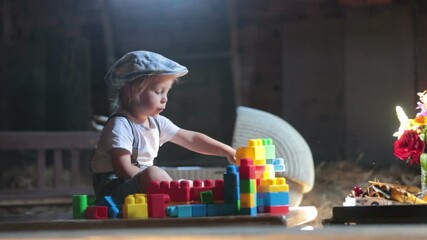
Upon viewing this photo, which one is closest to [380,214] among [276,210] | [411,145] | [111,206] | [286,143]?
[276,210]

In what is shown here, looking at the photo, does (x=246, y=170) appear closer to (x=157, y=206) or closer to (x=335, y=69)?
(x=157, y=206)

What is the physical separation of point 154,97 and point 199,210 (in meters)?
0.28

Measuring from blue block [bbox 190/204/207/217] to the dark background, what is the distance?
3.58 feet

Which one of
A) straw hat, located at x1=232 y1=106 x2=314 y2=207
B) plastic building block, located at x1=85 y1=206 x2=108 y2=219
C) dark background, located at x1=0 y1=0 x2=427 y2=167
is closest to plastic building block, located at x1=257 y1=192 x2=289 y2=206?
plastic building block, located at x1=85 y1=206 x2=108 y2=219

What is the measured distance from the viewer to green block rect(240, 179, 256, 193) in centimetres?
99

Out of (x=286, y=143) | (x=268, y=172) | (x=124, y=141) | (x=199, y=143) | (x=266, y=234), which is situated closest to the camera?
(x=266, y=234)

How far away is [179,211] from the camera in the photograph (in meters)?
0.99

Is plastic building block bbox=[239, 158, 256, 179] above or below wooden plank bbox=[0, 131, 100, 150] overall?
below

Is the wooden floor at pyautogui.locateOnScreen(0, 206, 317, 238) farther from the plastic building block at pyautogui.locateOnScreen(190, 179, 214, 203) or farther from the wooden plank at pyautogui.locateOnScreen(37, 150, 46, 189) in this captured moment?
the wooden plank at pyautogui.locateOnScreen(37, 150, 46, 189)

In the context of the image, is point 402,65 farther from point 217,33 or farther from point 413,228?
point 413,228

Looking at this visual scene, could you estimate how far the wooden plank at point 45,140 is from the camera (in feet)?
7.08

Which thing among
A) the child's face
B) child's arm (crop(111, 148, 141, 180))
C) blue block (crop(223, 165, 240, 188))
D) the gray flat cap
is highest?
the gray flat cap

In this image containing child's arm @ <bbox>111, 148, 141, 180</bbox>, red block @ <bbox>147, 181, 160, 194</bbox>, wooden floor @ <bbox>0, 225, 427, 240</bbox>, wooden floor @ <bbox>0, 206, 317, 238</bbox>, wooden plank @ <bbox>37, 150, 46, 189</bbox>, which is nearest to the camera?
wooden floor @ <bbox>0, 225, 427, 240</bbox>

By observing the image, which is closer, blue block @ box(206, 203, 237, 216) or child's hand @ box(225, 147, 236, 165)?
blue block @ box(206, 203, 237, 216)
